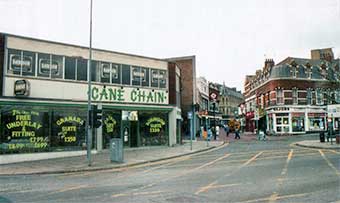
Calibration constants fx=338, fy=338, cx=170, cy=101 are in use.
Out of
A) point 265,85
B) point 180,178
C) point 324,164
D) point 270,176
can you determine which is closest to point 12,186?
point 180,178

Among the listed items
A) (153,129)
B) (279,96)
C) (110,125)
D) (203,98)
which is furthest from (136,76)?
(203,98)

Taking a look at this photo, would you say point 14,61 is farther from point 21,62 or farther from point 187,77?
point 187,77

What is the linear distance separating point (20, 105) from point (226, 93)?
4121 inches

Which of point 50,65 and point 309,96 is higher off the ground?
point 309,96

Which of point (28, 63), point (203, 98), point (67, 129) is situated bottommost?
point (67, 129)

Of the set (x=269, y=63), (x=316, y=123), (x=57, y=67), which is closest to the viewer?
(x=57, y=67)

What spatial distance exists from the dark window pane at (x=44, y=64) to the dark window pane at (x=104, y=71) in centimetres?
406

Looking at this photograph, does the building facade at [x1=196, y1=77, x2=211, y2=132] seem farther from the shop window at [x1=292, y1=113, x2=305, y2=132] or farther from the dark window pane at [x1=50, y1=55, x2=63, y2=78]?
the dark window pane at [x1=50, y1=55, x2=63, y2=78]

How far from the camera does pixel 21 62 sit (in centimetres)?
2162

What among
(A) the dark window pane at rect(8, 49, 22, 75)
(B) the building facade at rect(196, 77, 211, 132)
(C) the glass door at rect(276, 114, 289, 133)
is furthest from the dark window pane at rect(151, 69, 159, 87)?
(B) the building facade at rect(196, 77, 211, 132)

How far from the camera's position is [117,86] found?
26344 mm

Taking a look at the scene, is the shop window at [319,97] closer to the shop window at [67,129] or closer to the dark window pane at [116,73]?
the dark window pane at [116,73]

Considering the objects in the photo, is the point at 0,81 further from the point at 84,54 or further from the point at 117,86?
the point at 117,86

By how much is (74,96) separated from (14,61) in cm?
449
